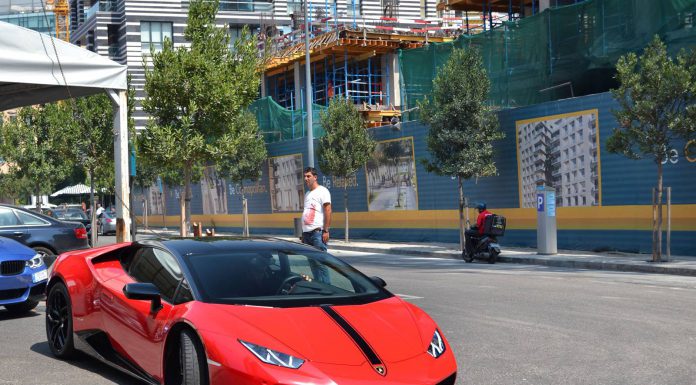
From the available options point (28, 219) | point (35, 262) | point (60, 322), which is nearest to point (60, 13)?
point (28, 219)

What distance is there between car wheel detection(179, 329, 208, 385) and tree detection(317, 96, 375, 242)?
85.7 feet

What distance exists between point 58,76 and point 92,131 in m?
16.4

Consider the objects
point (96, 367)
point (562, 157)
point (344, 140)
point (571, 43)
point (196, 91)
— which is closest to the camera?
point (96, 367)

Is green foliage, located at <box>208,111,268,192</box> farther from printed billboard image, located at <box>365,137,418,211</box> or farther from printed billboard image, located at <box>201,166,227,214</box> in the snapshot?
printed billboard image, located at <box>365,137,418,211</box>

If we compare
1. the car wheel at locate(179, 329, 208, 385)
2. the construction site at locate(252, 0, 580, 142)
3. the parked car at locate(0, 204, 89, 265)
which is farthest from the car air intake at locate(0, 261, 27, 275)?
the construction site at locate(252, 0, 580, 142)

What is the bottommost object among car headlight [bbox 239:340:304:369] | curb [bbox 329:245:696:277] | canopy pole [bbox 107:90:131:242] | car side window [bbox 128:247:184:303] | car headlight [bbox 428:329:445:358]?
curb [bbox 329:245:696:277]

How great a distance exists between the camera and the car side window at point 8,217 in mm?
16453

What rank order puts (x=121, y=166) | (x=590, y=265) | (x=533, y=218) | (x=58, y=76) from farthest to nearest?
1. (x=533, y=218)
2. (x=590, y=265)
3. (x=121, y=166)
4. (x=58, y=76)

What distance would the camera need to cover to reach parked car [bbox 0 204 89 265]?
16453 mm

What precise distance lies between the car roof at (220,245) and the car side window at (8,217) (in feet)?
34.9

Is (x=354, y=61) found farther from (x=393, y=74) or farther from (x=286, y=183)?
(x=286, y=183)

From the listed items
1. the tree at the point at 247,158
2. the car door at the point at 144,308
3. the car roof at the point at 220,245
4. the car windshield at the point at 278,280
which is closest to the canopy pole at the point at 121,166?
the car door at the point at 144,308

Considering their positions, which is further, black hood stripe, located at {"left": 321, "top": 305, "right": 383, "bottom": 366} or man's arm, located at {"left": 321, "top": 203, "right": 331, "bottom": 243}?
man's arm, located at {"left": 321, "top": 203, "right": 331, "bottom": 243}

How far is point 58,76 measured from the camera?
13.0m
